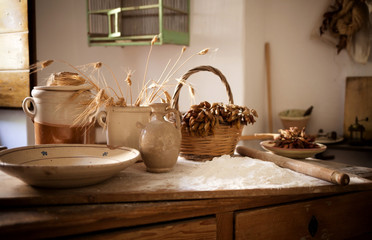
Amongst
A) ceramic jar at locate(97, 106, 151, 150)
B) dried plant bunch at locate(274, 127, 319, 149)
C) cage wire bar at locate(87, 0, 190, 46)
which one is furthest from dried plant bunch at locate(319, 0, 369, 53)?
ceramic jar at locate(97, 106, 151, 150)

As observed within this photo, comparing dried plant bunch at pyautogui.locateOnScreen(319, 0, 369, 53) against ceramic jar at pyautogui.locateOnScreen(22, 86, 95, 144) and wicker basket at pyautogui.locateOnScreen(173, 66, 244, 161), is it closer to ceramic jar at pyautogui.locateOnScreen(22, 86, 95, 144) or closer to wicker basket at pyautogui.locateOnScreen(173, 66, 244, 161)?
wicker basket at pyautogui.locateOnScreen(173, 66, 244, 161)

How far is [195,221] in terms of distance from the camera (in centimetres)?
89

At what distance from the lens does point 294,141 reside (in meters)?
1.43

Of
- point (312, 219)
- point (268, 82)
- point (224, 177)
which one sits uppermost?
point (268, 82)

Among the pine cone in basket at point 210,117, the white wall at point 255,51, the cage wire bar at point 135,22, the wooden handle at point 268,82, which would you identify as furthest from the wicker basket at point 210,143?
the wooden handle at point 268,82

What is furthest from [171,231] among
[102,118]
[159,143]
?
[102,118]

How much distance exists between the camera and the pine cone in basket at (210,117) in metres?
1.26

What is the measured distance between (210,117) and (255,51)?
7.17 ft

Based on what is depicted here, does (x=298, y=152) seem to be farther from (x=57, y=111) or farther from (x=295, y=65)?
(x=295, y=65)

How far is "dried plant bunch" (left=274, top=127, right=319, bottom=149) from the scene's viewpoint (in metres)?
1.42

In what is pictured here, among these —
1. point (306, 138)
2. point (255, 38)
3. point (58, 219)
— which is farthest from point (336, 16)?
point (58, 219)

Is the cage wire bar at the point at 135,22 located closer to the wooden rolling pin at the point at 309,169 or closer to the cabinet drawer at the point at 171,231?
the wooden rolling pin at the point at 309,169

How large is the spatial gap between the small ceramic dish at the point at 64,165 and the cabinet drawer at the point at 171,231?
15 centimetres

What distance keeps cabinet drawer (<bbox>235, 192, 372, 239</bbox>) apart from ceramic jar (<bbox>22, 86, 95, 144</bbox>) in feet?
2.36
